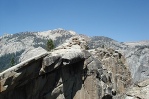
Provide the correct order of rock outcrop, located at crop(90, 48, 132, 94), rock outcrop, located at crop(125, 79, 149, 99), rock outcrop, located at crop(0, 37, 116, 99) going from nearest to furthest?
rock outcrop, located at crop(125, 79, 149, 99) < rock outcrop, located at crop(0, 37, 116, 99) < rock outcrop, located at crop(90, 48, 132, 94)

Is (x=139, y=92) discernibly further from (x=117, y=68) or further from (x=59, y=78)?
(x=117, y=68)

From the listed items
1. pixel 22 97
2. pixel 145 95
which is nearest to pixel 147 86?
pixel 145 95

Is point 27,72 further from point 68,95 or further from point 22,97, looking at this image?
point 68,95

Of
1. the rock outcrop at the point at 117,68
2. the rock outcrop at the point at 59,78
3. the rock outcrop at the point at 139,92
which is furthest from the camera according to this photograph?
the rock outcrop at the point at 117,68

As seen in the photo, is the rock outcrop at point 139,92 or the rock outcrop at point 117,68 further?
the rock outcrop at point 117,68

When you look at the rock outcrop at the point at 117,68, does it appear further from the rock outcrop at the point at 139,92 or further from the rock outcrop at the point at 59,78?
the rock outcrop at the point at 139,92

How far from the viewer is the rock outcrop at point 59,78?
40.2m

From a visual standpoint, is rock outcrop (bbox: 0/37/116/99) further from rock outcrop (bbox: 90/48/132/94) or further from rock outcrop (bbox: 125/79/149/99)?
rock outcrop (bbox: 90/48/132/94)

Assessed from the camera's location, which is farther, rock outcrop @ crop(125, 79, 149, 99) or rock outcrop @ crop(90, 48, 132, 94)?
rock outcrop @ crop(90, 48, 132, 94)

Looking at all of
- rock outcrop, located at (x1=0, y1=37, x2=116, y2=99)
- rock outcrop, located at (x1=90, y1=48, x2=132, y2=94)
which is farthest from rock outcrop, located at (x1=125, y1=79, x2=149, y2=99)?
rock outcrop, located at (x1=90, y1=48, x2=132, y2=94)

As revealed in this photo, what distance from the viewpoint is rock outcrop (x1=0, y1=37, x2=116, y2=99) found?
40.2 m

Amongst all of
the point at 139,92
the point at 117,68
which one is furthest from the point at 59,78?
the point at 117,68

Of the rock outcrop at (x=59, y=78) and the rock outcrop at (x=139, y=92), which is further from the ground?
the rock outcrop at (x=139, y=92)

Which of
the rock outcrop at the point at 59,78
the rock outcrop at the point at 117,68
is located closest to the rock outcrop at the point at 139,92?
the rock outcrop at the point at 59,78
